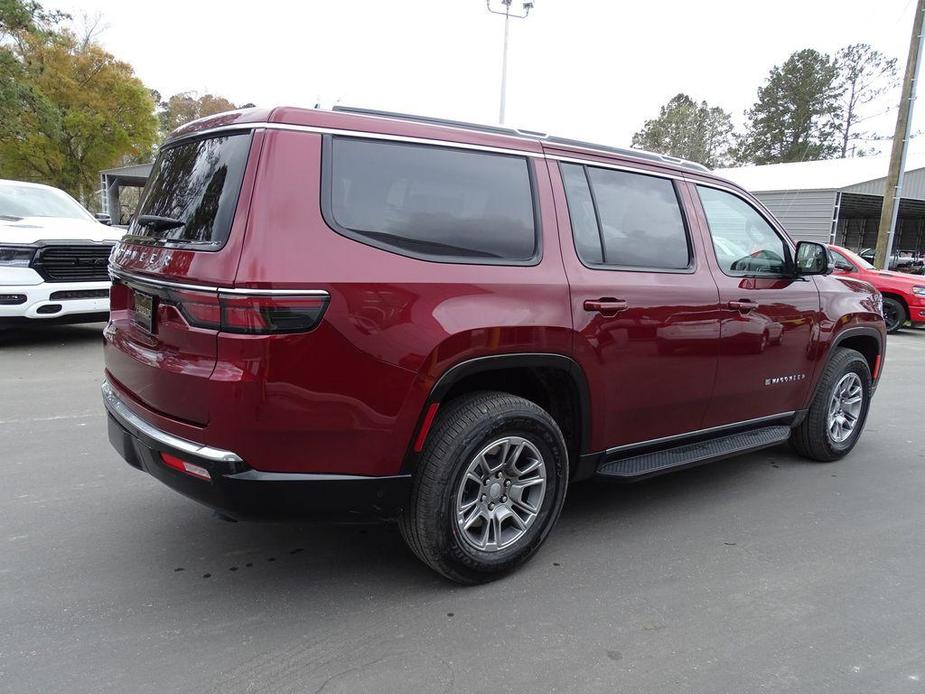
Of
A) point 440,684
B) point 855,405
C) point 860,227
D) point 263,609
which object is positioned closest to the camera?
point 440,684

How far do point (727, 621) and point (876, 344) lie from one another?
3.24 m

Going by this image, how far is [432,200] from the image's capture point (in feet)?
9.30

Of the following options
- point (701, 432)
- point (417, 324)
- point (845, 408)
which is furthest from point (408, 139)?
point (845, 408)

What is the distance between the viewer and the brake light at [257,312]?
237 centimetres

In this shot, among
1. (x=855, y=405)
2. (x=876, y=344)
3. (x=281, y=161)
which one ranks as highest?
(x=281, y=161)

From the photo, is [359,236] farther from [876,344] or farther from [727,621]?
[876,344]

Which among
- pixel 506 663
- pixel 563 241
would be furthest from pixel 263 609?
pixel 563 241

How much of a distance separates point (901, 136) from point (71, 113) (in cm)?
3070

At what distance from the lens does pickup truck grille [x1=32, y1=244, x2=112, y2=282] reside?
7496 mm

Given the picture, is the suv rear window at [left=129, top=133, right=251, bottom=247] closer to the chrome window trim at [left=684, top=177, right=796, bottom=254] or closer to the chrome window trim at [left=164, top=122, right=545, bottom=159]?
the chrome window trim at [left=164, top=122, right=545, bottom=159]

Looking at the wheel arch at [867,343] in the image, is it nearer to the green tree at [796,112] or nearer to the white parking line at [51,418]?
the white parking line at [51,418]

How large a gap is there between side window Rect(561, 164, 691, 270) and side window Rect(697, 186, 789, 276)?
0.31 meters

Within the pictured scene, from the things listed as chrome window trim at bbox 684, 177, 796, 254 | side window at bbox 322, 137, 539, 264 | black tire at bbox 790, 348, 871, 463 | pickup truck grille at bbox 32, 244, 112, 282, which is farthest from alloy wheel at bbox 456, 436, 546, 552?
pickup truck grille at bbox 32, 244, 112, 282

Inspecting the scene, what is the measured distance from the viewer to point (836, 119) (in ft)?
199
